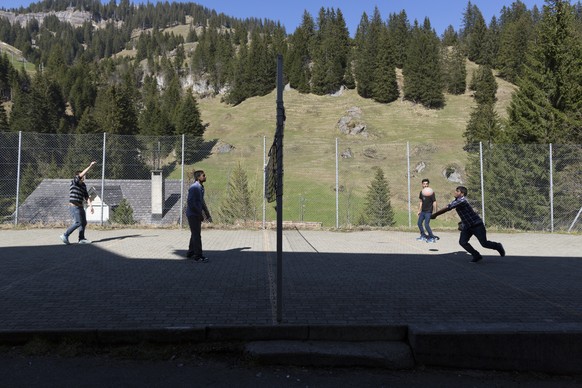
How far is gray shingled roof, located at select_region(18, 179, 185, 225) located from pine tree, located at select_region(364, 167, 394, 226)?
7795 mm

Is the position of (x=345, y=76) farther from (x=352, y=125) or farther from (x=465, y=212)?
(x=465, y=212)

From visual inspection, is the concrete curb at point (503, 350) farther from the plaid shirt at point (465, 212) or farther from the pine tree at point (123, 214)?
the pine tree at point (123, 214)

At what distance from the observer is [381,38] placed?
11181cm

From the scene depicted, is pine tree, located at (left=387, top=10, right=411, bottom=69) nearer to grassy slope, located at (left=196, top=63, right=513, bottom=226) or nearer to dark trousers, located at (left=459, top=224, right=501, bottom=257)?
grassy slope, located at (left=196, top=63, right=513, bottom=226)

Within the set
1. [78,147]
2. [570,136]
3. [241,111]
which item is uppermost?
[241,111]

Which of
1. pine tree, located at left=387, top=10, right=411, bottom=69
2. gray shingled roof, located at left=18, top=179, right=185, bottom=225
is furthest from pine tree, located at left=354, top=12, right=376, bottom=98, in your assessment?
gray shingled roof, located at left=18, top=179, right=185, bottom=225

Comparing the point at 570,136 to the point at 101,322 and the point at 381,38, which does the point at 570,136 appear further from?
the point at 381,38

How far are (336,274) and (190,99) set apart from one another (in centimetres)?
9057

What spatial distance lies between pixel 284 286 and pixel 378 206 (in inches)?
555

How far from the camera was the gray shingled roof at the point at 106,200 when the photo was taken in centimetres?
1558

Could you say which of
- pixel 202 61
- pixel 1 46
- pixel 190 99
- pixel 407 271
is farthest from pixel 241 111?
pixel 1 46

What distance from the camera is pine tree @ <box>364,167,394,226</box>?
706 inches

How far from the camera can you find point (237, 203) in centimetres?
1731

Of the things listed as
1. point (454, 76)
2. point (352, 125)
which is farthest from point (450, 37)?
point (352, 125)
